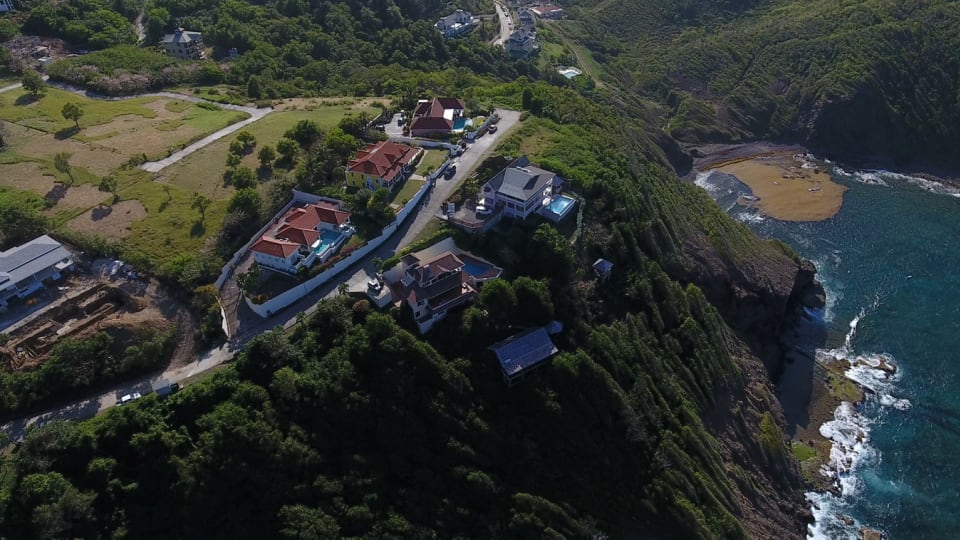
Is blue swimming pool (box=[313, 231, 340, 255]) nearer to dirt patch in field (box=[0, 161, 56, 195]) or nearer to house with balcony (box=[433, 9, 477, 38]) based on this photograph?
dirt patch in field (box=[0, 161, 56, 195])

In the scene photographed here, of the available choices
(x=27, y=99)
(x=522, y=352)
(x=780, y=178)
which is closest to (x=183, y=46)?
(x=27, y=99)

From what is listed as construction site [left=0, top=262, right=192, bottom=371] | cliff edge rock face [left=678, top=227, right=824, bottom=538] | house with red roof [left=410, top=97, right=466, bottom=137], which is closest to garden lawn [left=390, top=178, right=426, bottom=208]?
house with red roof [left=410, top=97, right=466, bottom=137]

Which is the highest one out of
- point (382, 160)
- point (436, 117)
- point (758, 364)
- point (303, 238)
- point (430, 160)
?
point (436, 117)

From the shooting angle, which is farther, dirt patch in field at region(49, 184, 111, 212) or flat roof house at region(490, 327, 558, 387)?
dirt patch in field at region(49, 184, 111, 212)

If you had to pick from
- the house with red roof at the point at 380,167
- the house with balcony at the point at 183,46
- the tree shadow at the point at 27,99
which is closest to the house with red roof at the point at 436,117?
the house with red roof at the point at 380,167

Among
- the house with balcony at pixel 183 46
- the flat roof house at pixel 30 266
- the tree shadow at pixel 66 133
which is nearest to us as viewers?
the flat roof house at pixel 30 266

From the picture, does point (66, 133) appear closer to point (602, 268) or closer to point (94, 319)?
point (94, 319)

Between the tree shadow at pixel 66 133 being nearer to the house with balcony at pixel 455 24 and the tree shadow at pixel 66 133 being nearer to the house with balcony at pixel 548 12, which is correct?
the house with balcony at pixel 455 24
